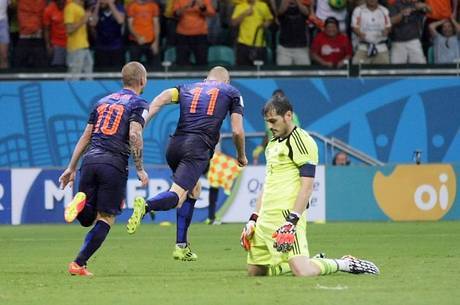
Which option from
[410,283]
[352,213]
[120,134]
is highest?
[120,134]

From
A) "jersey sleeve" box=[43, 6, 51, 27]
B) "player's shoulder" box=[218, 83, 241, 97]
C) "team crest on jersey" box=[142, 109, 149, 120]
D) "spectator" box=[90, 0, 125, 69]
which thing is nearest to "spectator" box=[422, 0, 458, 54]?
"spectator" box=[90, 0, 125, 69]

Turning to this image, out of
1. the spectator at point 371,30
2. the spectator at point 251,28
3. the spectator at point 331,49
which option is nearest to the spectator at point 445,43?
the spectator at point 371,30

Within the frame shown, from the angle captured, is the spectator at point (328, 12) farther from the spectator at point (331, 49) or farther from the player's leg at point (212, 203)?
the player's leg at point (212, 203)

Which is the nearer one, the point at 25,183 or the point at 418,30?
the point at 25,183

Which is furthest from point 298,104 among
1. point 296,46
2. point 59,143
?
point 59,143

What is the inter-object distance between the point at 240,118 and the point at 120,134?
2018 millimetres

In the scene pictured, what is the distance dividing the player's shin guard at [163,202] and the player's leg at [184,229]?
0.64 m

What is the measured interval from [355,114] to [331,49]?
1453 mm

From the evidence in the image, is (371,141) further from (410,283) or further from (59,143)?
(410,283)

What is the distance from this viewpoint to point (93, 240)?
13086 mm

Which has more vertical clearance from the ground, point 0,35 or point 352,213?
point 0,35

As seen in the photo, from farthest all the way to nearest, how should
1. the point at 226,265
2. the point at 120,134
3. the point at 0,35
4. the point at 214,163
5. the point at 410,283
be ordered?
the point at 0,35 < the point at 214,163 < the point at 226,265 < the point at 120,134 < the point at 410,283

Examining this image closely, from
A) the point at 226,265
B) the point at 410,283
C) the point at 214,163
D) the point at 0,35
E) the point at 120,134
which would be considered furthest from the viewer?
the point at 0,35

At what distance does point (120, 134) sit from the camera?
1353 cm
